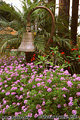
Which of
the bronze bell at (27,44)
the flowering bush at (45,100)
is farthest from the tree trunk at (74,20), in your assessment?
the flowering bush at (45,100)

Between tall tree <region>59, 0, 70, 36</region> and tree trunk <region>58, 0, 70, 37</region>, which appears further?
tall tree <region>59, 0, 70, 36</region>

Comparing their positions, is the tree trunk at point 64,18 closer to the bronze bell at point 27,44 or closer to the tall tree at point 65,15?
the tall tree at point 65,15

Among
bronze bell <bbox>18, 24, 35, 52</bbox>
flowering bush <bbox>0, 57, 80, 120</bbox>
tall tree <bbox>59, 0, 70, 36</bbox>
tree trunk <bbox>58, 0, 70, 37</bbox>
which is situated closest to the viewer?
flowering bush <bbox>0, 57, 80, 120</bbox>

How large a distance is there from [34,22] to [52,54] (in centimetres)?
109

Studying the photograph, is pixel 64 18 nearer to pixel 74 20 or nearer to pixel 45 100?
pixel 74 20

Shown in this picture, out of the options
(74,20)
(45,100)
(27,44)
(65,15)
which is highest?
(65,15)

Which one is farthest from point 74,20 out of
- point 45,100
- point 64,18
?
point 45,100

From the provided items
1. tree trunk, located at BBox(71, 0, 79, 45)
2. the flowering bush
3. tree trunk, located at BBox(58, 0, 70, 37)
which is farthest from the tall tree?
the flowering bush

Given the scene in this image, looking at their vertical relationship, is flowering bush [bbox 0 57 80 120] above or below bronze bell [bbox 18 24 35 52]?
below

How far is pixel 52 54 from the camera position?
3732mm

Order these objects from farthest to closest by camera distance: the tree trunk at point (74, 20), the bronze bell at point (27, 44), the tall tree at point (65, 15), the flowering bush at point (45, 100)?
the tree trunk at point (74, 20) → the tall tree at point (65, 15) → the bronze bell at point (27, 44) → the flowering bush at point (45, 100)

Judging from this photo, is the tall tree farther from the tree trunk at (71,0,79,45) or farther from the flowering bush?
Result: the flowering bush

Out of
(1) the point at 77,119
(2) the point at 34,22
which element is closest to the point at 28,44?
(2) the point at 34,22

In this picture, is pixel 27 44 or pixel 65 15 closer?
pixel 27 44
